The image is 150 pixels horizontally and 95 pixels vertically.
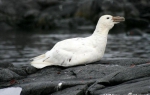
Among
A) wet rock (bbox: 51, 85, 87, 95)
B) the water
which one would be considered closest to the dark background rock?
the water

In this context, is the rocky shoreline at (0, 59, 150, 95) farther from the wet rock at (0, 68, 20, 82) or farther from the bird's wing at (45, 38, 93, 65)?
the bird's wing at (45, 38, 93, 65)

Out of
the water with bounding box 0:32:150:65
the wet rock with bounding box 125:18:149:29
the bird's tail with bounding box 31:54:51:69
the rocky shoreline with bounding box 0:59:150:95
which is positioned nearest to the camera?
the rocky shoreline with bounding box 0:59:150:95

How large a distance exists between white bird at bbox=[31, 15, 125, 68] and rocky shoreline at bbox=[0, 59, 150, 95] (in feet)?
0.68

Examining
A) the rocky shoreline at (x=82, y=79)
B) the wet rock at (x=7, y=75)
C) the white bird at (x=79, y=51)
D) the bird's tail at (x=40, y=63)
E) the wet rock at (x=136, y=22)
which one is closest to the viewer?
the rocky shoreline at (x=82, y=79)

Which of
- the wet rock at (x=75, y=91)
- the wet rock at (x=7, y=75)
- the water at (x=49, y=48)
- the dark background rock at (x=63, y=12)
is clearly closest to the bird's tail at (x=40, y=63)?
the wet rock at (x=7, y=75)

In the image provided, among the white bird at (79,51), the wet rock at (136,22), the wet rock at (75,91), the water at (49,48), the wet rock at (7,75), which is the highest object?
the white bird at (79,51)

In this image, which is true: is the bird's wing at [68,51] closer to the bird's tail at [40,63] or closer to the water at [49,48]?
A: the bird's tail at [40,63]

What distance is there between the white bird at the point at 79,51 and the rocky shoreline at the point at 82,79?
21cm

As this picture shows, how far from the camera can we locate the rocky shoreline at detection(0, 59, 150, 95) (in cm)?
794

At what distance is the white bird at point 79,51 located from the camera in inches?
414

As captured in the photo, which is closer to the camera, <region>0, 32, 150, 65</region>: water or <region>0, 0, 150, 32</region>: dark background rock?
<region>0, 32, 150, 65</region>: water

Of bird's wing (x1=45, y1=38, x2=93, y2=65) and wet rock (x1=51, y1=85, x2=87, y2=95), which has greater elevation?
bird's wing (x1=45, y1=38, x2=93, y2=65)

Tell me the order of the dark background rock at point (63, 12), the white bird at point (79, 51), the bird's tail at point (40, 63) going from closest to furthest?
the white bird at point (79, 51), the bird's tail at point (40, 63), the dark background rock at point (63, 12)

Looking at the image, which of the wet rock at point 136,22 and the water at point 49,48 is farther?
the wet rock at point 136,22
